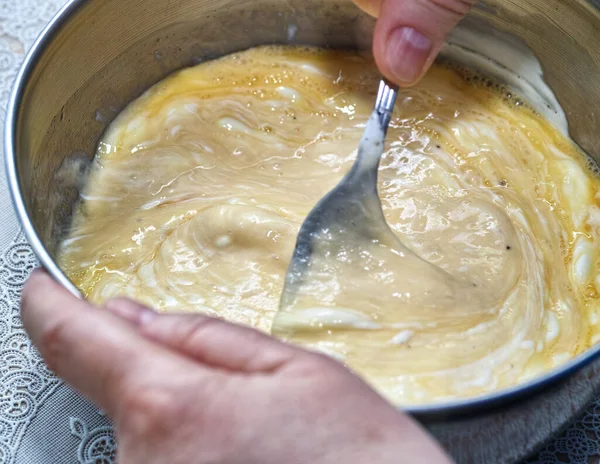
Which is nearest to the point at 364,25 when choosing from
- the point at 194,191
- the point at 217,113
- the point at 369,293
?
the point at 217,113

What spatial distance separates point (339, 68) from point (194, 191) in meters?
0.41

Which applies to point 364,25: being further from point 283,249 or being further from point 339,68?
point 283,249

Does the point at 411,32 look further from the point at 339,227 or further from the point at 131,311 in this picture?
the point at 131,311

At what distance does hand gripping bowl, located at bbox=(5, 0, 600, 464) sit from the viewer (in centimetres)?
66

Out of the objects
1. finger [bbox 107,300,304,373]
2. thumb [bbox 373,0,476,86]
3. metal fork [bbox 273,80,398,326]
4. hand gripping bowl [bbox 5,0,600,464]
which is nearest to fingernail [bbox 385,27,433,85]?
thumb [bbox 373,0,476,86]

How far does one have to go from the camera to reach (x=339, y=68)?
1.22 meters

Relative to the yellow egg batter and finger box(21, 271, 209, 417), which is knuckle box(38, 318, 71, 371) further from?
the yellow egg batter

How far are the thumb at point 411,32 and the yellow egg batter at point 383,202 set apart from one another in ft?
0.53

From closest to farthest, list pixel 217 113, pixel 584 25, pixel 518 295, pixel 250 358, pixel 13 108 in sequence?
pixel 250 358 < pixel 13 108 < pixel 518 295 < pixel 584 25 < pixel 217 113

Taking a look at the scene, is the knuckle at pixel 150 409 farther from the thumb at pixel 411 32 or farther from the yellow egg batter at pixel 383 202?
the thumb at pixel 411 32

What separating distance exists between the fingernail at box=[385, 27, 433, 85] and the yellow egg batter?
154 mm

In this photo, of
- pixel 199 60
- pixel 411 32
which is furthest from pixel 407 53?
pixel 199 60

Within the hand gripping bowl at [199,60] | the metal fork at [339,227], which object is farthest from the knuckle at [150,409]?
the metal fork at [339,227]

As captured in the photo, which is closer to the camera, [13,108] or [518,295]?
[13,108]
